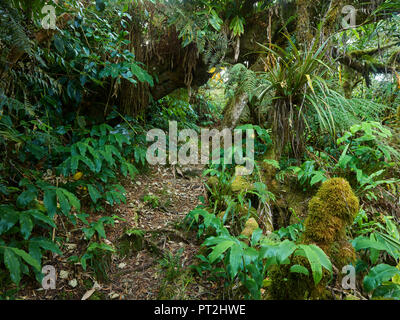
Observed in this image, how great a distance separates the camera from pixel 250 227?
2.13 meters

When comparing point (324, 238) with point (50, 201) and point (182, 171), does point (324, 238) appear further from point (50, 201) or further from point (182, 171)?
point (182, 171)

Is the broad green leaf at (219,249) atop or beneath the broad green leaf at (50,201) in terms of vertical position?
beneath

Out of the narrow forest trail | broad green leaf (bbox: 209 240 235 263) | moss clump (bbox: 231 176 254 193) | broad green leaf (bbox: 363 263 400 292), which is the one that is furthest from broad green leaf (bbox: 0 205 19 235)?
broad green leaf (bbox: 363 263 400 292)

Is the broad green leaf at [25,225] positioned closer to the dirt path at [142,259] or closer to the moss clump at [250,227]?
the dirt path at [142,259]

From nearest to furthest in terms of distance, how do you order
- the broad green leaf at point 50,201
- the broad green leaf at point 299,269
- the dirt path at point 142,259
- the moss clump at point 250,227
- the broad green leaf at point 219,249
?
the broad green leaf at point 299,269 < the broad green leaf at point 219,249 < the broad green leaf at point 50,201 < the dirt path at point 142,259 < the moss clump at point 250,227

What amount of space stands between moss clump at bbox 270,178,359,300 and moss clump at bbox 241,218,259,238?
607 mm

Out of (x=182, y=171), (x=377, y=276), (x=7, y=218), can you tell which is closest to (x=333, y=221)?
(x=377, y=276)

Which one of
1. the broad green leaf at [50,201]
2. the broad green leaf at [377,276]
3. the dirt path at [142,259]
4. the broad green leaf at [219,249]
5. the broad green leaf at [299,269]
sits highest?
the broad green leaf at [50,201]

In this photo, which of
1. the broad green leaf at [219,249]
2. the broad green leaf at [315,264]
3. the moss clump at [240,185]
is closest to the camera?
the broad green leaf at [315,264]

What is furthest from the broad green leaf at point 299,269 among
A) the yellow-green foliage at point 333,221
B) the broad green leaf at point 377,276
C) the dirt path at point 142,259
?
the dirt path at point 142,259

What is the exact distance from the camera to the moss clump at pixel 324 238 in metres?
1.30

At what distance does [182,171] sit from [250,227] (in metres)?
1.72

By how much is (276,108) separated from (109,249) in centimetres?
222

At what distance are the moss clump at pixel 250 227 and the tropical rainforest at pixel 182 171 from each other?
0.04 ft
